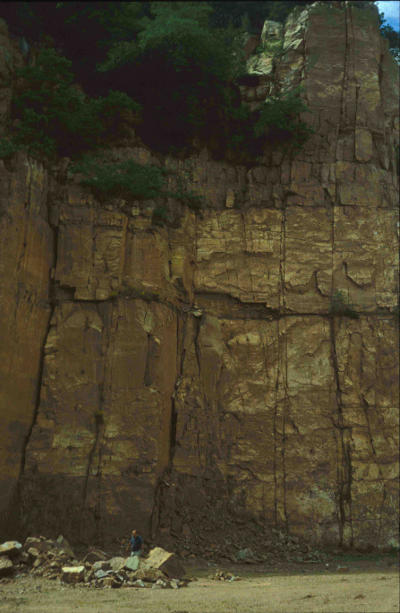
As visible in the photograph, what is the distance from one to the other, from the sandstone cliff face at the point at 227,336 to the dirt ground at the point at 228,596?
2.30 meters

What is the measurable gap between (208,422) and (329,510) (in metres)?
3.30

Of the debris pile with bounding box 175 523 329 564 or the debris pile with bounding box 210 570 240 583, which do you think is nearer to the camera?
the debris pile with bounding box 210 570 240 583

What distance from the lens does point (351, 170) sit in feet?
56.2

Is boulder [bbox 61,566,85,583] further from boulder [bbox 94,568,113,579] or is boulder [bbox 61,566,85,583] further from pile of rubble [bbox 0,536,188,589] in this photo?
boulder [bbox 94,568,113,579]

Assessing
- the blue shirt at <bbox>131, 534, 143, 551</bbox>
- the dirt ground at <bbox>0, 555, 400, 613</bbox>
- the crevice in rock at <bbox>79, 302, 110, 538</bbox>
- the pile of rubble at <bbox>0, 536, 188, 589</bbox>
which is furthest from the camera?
the crevice in rock at <bbox>79, 302, 110, 538</bbox>

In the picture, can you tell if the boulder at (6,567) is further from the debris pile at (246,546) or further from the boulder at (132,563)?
the debris pile at (246,546)

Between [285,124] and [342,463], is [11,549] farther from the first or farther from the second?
[285,124]

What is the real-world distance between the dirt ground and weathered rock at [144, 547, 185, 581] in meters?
0.34

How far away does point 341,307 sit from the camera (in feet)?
53.0

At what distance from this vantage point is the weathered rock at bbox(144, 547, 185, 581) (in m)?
11.4

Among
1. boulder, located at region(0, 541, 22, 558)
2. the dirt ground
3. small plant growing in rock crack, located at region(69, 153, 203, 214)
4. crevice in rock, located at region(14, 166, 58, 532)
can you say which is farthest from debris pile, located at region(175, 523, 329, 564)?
small plant growing in rock crack, located at region(69, 153, 203, 214)

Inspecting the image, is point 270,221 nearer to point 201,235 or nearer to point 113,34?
point 201,235

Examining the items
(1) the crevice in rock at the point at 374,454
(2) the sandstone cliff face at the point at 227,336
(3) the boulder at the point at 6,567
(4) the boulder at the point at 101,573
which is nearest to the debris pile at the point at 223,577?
(2) the sandstone cliff face at the point at 227,336

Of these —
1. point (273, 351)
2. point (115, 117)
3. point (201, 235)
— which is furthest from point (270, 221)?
point (115, 117)
